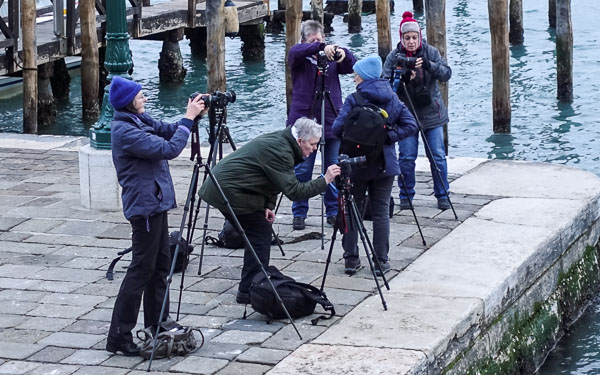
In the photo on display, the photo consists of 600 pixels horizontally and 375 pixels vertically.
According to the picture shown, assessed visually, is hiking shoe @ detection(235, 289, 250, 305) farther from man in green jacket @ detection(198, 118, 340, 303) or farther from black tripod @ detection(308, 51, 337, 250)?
black tripod @ detection(308, 51, 337, 250)

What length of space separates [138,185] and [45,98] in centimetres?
1378

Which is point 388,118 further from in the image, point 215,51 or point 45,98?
point 45,98

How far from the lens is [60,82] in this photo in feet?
74.8

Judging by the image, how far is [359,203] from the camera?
8.55 meters

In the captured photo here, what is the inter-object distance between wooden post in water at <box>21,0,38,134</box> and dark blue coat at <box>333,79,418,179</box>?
29.0 feet

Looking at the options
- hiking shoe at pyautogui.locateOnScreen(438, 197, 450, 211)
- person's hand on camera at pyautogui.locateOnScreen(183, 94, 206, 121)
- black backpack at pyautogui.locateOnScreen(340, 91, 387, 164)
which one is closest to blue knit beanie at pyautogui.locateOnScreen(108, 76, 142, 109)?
person's hand on camera at pyautogui.locateOnScreen(183, 94, 206, 121)

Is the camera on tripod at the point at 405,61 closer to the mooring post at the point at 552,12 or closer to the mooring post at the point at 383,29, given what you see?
the mooring post at the point at 383,29

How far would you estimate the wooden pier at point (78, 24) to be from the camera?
18156 millimetres

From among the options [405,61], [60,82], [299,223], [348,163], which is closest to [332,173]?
[348,163]

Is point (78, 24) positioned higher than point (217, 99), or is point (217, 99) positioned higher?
point (78, 24)

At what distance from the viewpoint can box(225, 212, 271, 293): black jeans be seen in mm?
7777

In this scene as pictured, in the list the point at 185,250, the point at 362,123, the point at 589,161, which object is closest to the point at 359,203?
the point at 362,123

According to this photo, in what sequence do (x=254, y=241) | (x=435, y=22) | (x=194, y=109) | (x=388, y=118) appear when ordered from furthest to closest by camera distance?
(x=435, y=22), (x=388, y=118), (x=254, y=241), (x=194, y=109)

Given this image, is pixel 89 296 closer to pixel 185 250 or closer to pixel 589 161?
pixel 185 250
